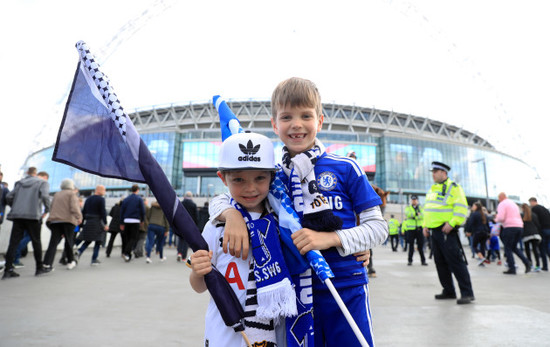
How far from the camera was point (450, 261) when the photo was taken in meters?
4.78

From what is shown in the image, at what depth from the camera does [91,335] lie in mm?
3045

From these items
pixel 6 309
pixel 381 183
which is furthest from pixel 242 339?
pixel 381 183

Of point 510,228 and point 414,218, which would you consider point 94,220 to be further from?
point 510,228

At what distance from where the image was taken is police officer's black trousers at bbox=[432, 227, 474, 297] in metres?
4.66

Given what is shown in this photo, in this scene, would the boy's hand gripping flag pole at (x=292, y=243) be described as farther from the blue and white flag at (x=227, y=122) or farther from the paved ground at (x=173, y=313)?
the paved ground at (x=173, y=313)

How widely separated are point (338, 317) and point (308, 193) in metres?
0.54

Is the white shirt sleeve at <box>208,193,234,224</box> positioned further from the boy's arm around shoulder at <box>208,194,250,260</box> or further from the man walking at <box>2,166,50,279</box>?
the man walking at <box>2,166,50,279</box>

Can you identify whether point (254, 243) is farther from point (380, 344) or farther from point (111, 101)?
point (380, 344)

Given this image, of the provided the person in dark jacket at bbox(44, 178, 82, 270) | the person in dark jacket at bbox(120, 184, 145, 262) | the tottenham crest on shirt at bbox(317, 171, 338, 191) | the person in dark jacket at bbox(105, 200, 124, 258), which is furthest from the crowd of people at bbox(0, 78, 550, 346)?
the person in dark jacket at bbox(105, 200, 124, 258)

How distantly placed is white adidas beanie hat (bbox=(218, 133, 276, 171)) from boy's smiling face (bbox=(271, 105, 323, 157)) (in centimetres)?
13

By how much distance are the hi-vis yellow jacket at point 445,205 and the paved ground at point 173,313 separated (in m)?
1.09

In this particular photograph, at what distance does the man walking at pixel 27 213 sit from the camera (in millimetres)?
6127

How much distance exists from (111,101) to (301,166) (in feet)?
2.99

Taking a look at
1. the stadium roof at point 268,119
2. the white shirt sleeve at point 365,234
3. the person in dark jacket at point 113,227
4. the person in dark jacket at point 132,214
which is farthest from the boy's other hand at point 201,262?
the stadium roof at point 268,119
